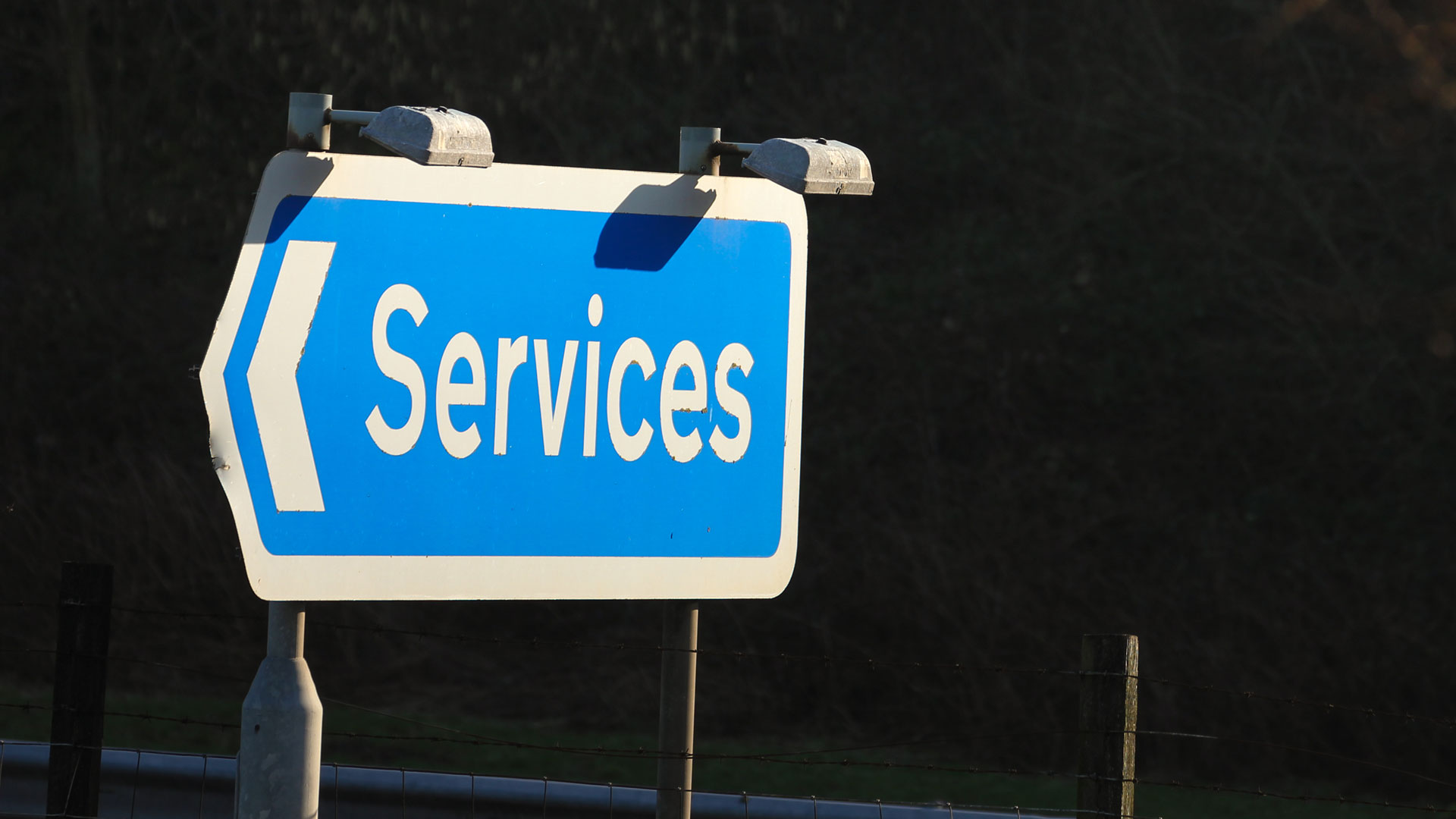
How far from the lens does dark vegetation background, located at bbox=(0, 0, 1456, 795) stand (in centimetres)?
1062

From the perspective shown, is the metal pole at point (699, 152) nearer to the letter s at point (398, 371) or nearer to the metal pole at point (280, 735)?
the letter s at point (398, 371)

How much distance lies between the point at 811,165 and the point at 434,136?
0.71m

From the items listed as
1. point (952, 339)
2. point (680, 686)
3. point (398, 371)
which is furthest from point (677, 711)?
point (952, 339)

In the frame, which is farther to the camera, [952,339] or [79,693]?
[952,339]

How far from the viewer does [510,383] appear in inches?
112

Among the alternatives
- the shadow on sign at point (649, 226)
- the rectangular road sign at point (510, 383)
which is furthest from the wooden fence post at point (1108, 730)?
the shadow on sign at point (649, 226)

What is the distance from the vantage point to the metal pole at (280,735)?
2.71m

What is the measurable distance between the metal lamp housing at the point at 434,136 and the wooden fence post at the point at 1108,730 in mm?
1949

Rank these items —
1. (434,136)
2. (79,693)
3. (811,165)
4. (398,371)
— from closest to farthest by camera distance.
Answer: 1. (434,136)
2. (398,371)
3. (811,165)
4. (79,693)

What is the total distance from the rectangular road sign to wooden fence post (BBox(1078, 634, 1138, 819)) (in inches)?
44.7

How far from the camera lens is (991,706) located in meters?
10.3

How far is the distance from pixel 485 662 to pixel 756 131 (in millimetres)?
5759

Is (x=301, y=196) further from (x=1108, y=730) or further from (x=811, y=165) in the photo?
(x=1108, y=730)

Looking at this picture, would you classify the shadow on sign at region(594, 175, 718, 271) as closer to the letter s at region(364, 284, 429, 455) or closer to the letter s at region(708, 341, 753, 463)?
the letter s at region(708, 341, 753, 463)
